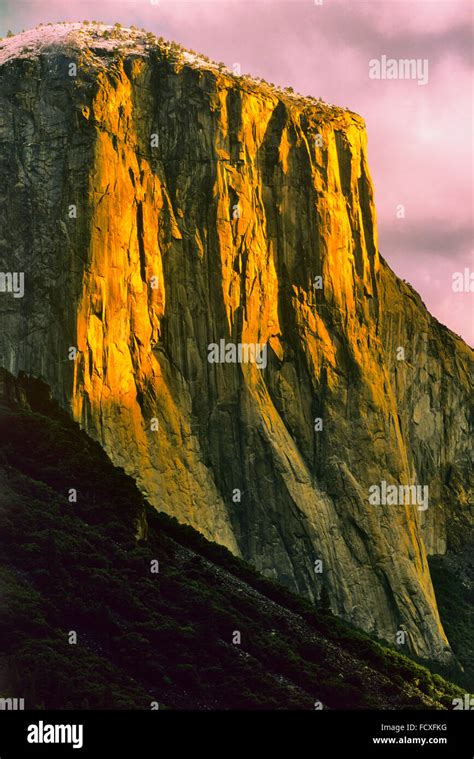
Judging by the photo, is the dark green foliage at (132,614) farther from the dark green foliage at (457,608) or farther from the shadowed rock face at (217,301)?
the dark green foliage at (457,608)

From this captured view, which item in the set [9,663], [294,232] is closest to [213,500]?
[294,232]

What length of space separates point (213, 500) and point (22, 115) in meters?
24.7

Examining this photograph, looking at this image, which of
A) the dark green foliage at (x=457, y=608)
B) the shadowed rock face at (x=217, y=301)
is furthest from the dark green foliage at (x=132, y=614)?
the dark green foliage at (x=457, y=608)

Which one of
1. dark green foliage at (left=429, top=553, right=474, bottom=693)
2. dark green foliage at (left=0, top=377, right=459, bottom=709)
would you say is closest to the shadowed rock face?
dark green foliage at (left=0, top=377, right=459, bottom=709)

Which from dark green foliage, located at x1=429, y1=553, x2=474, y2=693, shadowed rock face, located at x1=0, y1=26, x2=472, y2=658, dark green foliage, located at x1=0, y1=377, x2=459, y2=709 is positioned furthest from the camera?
dark green foliage, located at x1=429, y1=553, x2=474, y2=693

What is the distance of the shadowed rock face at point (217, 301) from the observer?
96.2 m

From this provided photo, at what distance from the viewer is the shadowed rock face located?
96.2 metres

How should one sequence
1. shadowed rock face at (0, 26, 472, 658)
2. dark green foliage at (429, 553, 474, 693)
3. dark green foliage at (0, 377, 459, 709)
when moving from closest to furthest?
dark green foliage at (0, 377, 459, 709) → shadowed rock face at (0, 26, 472, 658) → dark green foliage at (429, 553, 474, 693)

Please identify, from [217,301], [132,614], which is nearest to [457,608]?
[217,301]

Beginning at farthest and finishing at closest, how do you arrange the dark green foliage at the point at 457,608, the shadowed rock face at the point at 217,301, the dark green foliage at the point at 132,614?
1. the dark green foliage at the point at 457,608
2. the shadowed rock face at the point at 217,301
3. the dark green foliage at the point at 132,614

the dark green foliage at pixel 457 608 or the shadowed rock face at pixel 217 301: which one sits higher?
the shadowed rock face at pixel 217 301

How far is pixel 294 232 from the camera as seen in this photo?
108 meters

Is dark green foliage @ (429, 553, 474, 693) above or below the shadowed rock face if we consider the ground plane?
below

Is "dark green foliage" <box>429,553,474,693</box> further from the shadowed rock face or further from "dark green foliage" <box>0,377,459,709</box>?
"dark green foliage" <box>0,377,459,709</box>
